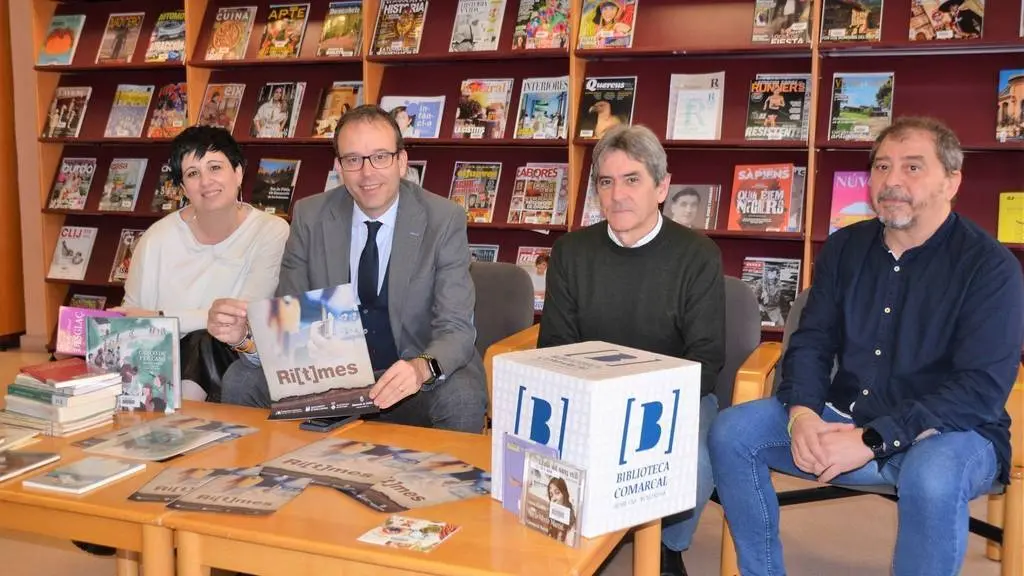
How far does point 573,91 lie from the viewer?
4.25 m

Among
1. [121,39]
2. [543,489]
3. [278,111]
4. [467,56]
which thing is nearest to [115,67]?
[121,39]

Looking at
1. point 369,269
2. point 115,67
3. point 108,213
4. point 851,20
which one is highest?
point 851,20

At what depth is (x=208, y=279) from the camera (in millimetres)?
2932

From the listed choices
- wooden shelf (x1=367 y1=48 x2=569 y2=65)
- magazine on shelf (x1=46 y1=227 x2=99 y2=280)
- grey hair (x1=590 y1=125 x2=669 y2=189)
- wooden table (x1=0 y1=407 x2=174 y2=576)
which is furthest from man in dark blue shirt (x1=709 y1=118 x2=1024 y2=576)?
magazine on shelf (x1=46 y1=227 x2=99 y2=280)

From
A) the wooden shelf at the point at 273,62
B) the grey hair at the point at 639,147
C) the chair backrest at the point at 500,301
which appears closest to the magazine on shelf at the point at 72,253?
the wooden shelf at the point at 273,62

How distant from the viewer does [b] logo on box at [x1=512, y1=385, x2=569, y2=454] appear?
4.93 feet

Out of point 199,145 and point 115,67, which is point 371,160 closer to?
point 199,145

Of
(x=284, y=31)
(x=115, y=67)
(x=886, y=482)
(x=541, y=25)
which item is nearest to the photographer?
(x=886, y=482)

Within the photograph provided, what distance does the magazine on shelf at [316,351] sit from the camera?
6.91 feet

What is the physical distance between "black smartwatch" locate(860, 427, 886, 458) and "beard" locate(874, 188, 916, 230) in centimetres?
54

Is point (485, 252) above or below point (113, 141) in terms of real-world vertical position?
below

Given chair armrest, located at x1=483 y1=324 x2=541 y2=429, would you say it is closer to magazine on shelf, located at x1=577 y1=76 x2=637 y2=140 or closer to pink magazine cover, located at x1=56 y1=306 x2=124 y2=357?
pink magazine cover, located at x1=56 y1=306 x2=124 y2=357

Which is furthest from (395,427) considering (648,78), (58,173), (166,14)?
(58,173)

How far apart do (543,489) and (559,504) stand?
0.04m
